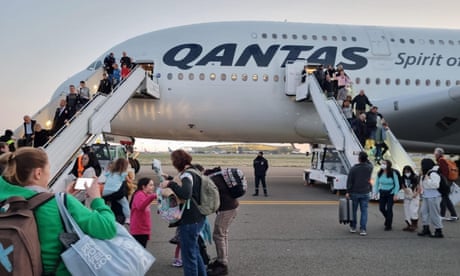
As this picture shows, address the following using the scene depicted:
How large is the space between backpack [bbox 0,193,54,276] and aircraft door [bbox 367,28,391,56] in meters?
14.9

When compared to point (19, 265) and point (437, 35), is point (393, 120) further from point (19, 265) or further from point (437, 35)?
point (19, 265)


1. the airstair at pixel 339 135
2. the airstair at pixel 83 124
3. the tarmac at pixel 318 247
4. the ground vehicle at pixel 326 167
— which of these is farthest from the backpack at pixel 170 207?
the ground vehicle at pixel 326 167

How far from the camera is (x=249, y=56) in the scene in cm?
1455

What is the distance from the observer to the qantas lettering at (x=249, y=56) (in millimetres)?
14406

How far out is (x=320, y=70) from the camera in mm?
13633

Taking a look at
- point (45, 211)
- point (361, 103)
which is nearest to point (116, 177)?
point (45, 211)

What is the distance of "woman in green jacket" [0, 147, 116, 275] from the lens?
2.12m

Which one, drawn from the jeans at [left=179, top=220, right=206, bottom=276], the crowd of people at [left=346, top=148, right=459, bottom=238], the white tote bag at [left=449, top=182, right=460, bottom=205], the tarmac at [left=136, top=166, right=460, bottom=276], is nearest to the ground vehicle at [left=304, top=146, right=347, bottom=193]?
the tarmac at [left=136, top=166, right=460, bottom=276]

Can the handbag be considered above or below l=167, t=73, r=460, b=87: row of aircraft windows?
below

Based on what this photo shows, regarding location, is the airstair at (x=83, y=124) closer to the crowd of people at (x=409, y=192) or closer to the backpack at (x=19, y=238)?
the crowd of people at (x=409, y=192)

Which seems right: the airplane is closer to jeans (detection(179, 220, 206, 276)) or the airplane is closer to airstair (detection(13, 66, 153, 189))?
airstair (detection(13, 66, 153, 189))

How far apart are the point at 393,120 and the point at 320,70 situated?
135 inches

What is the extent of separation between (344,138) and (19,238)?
9.99 m

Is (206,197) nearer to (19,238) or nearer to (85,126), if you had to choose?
(19,238)
